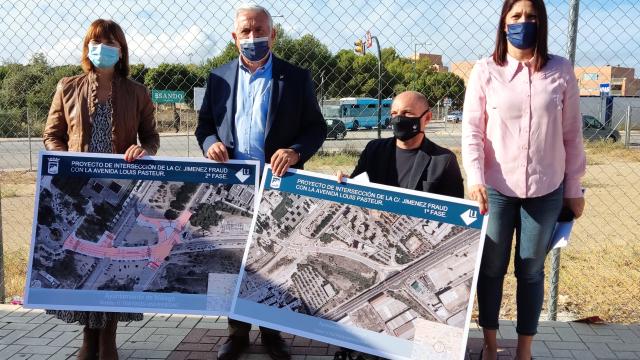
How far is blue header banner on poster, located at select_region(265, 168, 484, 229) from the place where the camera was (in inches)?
110

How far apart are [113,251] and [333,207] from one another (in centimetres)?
133

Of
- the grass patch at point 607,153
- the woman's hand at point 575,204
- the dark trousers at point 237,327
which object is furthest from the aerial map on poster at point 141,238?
the grass patch at point 607,153

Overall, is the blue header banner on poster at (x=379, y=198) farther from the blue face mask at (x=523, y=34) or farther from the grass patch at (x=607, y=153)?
the grass patch at (x=607, y=153)

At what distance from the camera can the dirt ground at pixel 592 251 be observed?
4883 mm

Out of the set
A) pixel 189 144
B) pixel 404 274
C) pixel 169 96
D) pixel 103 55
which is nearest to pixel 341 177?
pixel 404 274

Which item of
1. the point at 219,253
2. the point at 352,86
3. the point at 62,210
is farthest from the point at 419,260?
the point at 352,86

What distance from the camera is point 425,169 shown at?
9.86 feet

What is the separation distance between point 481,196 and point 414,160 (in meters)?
0.44

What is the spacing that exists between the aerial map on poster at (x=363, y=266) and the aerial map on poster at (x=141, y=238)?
19 cm

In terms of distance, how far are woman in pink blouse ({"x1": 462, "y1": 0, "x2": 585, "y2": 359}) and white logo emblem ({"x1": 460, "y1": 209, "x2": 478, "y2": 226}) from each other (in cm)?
6

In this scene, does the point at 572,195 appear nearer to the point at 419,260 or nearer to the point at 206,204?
the point at 419,260

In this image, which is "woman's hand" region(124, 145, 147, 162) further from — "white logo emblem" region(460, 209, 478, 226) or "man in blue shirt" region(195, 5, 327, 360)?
"white logo emblem" region(460, 209, 478, 226)

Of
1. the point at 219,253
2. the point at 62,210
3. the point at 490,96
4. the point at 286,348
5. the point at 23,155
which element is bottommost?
the point at 23,155

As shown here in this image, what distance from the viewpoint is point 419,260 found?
2.89m
